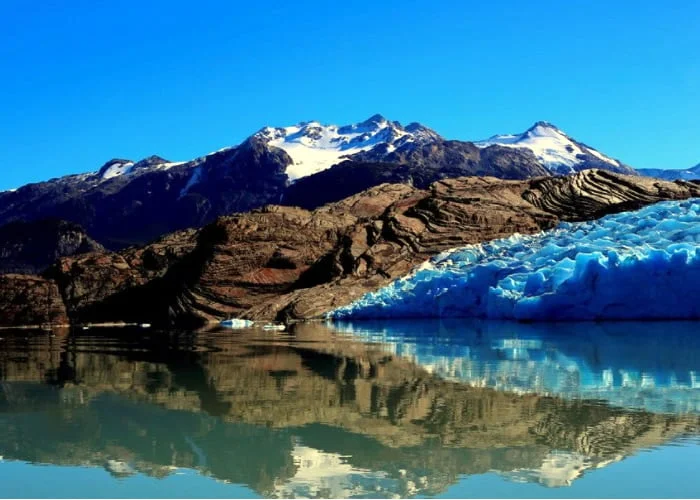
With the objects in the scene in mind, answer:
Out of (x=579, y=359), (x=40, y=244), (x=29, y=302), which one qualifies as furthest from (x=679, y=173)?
(x=579, y=359)

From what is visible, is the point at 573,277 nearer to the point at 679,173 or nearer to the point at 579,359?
the point at 579,359

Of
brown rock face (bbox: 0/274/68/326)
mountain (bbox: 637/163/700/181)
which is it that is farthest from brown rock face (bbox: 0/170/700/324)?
mountain (bbox: 637/163/700/181)

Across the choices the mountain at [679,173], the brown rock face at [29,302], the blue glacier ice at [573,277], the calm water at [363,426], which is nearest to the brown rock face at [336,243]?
the brown rock face at [29,302]

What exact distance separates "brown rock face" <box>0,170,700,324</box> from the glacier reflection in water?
62.1ft

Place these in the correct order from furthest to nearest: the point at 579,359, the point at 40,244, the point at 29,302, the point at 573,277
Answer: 1. the point at 40,244
2. the point at 29,302
3. the point at 573,277
4. the point at 579,359

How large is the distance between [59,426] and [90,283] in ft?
160

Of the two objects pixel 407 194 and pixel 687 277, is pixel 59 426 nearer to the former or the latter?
pixel 687 277

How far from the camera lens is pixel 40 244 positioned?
119 m

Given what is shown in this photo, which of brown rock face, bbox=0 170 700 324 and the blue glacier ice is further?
brown rock face, bbox=0 170 700 324

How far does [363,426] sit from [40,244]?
121 metres

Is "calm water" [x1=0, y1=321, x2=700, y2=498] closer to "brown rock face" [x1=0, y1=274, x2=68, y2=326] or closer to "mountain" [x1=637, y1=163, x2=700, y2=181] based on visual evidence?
"brown rock face" [x1=0, y1=274, x2=68, y2=326]

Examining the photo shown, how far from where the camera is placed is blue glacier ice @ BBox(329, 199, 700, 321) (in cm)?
2619

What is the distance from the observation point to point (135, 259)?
197 feet

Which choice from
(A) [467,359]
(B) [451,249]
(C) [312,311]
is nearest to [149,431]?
(A) [467,359]
